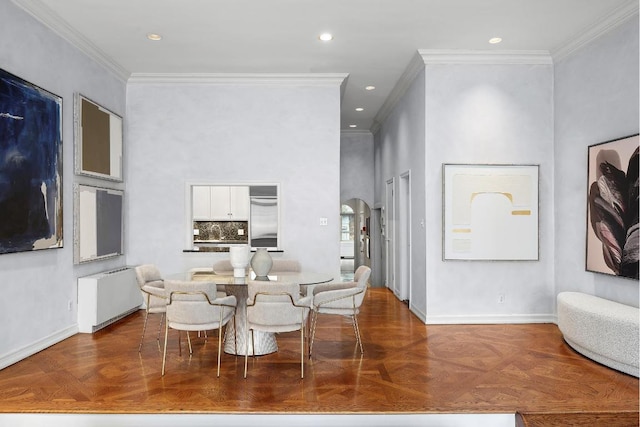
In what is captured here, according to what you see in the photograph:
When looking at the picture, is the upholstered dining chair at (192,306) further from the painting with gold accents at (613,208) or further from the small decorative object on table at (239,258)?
the painting with gold accents at (613,208)

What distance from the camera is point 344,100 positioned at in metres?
8.15

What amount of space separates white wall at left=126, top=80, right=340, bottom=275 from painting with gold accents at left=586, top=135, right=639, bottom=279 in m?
3.19

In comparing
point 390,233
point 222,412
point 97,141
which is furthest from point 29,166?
point 390,233

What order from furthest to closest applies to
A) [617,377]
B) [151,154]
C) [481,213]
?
[151,154]
[481,213]
[617,377]

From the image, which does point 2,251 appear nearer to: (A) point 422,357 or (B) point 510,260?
(A) point 422,357

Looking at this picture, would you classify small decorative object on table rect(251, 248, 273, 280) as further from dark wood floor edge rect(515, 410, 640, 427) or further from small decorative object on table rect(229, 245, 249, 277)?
dark wood floor edge rect(515, 410, 640, 427)

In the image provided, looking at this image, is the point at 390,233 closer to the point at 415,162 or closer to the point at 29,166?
the point at 415,162

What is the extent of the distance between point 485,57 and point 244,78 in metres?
3.28

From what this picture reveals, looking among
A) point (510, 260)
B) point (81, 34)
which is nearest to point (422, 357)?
point (510, 260)

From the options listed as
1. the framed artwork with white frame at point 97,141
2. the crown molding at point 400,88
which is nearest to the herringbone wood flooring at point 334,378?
the framed artwork with white frame at point 97,141

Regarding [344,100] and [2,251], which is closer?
[2,251]

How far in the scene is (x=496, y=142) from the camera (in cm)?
587

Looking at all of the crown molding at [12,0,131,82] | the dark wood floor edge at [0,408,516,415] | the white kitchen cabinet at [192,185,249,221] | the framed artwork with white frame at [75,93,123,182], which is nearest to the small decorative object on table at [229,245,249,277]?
the dark wood floor edge at [0,408,516,415]

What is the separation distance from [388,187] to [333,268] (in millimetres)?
2629
